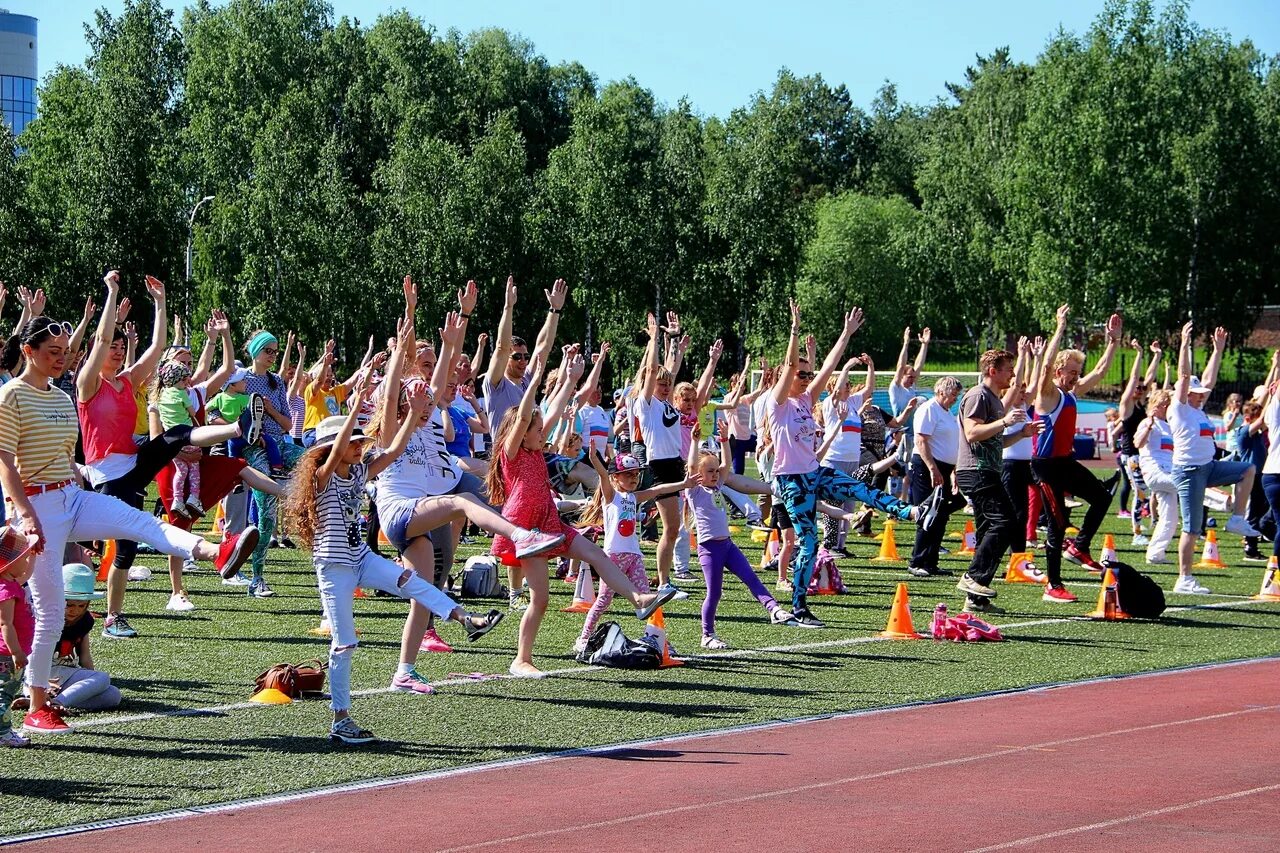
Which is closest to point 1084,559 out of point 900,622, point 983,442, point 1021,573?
point 1021,573

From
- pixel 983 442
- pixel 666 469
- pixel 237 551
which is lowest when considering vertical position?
pixel 237 551

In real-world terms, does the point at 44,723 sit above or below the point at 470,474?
below

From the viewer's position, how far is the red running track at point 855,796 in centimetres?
656

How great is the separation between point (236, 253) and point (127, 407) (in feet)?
153

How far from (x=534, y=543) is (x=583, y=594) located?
4138 mm

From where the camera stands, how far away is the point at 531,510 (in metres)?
10.1

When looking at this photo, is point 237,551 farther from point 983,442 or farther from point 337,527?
point 983,442

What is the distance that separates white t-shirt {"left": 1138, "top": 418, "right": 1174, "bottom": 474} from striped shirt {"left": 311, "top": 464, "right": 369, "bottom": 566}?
11205mm

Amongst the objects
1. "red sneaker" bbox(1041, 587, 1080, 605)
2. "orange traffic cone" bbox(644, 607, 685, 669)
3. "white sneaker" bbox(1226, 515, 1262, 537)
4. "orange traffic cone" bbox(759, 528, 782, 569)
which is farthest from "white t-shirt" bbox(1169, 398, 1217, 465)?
"orange traffic cone" bbox(644, 607, 685, 669)

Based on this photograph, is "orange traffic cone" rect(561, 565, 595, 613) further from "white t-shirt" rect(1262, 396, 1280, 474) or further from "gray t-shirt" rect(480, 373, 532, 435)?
"white t-shirt" rect(1262, 396, 1280, 474)

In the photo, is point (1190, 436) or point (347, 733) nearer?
point (347, 733)

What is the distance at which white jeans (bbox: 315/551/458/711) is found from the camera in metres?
8.24

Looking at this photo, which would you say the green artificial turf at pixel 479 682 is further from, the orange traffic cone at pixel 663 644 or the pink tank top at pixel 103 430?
the pink tank top at pixel 103 430

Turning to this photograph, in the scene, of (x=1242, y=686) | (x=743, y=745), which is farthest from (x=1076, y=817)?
(x=1242, y=686)
